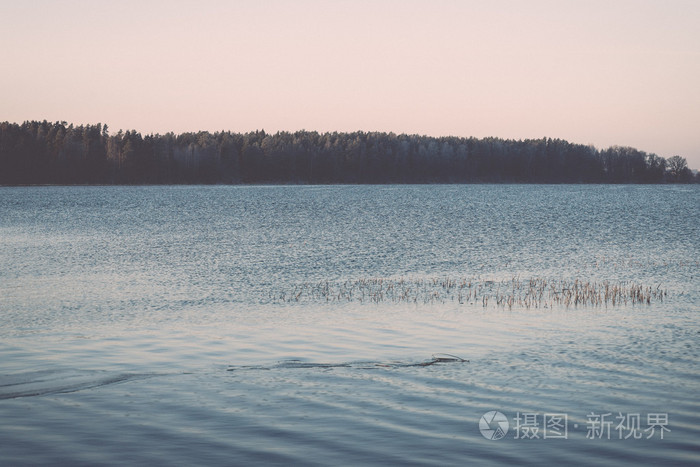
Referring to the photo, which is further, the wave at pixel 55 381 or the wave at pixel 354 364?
the wave at pixel 354 364

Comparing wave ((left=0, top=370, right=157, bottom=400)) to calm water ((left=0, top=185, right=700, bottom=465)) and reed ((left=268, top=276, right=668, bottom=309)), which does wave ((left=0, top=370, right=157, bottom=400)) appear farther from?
reed ((left=268, top=276, right=668, bottom=309))

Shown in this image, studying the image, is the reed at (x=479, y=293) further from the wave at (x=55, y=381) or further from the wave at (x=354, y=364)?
the wave at (x=55, y=381)

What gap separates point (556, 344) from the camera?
67.4ft

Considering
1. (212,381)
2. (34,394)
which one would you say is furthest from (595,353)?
(34,394)

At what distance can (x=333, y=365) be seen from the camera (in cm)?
1770

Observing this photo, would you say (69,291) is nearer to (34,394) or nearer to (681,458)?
(34,394)

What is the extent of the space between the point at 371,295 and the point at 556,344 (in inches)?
424

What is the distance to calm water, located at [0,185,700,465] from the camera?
40.0 ft

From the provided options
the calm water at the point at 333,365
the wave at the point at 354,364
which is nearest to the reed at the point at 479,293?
the calm water at the point at 333,365

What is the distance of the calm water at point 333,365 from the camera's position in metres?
12.2

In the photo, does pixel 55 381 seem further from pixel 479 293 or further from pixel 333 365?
pixel 479 293

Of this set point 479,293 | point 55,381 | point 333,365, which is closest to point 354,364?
point 333,365

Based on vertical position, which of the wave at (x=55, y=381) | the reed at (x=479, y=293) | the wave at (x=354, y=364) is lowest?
the wave at (x=55, y=381)

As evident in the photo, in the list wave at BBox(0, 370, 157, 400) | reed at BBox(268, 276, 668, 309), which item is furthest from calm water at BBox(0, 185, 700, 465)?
reed at BBox(268, 276, 668, 309)
